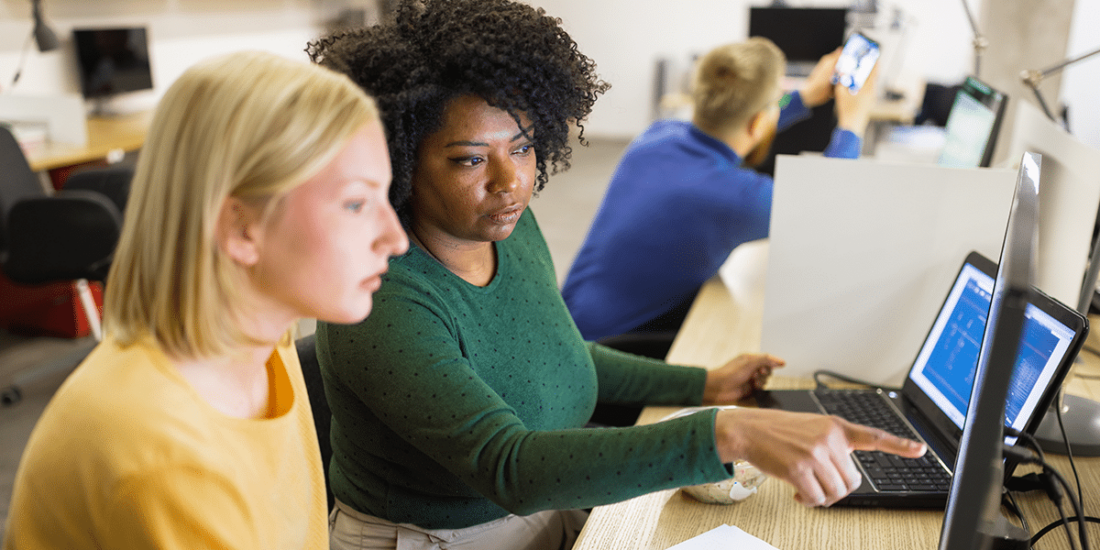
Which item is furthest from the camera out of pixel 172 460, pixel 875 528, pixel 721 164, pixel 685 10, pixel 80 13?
pixel 685 10

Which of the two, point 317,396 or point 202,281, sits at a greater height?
point 202,281

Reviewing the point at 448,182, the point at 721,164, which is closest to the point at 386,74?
the point at 448,182

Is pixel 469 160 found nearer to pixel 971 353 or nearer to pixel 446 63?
pixel 446 63

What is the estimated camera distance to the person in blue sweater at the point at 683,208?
79.9 inches

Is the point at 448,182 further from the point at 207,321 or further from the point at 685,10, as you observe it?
the point at 685,10

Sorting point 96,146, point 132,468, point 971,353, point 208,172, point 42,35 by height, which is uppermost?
point 208,172

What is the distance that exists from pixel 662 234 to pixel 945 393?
93cm

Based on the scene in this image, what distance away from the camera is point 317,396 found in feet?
4.05

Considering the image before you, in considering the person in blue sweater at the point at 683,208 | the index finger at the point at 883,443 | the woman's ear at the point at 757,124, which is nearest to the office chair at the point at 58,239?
the person in blue sweater at the point at 683,208

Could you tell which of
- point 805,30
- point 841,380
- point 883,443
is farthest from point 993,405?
point 805,30

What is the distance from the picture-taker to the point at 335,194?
66 centimetres

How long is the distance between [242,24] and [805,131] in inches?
155

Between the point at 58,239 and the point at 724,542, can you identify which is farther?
the point at 58,239

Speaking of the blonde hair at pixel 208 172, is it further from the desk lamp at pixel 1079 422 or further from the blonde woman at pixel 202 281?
the desk lamp at pixel 1079 422
